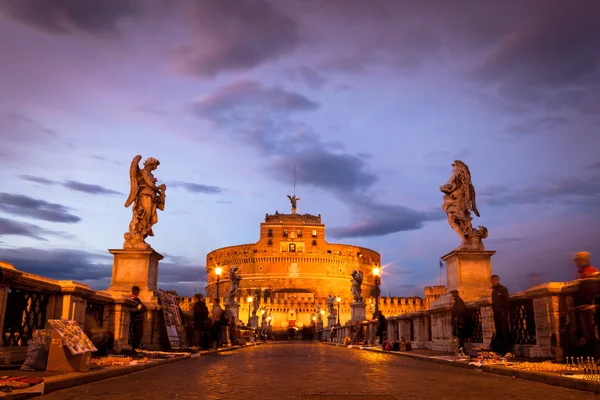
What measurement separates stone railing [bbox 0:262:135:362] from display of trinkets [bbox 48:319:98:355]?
762mm

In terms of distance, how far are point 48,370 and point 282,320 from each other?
3422 inches

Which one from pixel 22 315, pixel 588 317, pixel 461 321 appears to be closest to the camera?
pixel 588 317

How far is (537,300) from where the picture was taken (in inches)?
396

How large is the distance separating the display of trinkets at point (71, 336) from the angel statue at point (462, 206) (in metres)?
9.78

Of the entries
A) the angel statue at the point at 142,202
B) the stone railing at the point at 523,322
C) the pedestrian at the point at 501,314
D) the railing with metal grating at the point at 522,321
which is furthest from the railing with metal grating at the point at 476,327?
the angel statue at the point at 142,202

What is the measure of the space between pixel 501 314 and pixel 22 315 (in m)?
8.91

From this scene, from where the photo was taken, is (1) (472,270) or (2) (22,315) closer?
(2) (22,315)

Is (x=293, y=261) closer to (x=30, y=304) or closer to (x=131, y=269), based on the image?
(x=131, y=269)

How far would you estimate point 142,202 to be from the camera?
15180 millimetres

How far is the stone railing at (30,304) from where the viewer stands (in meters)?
7.77

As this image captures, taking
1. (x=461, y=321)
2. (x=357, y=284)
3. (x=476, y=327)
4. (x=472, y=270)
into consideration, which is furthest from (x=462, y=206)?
(x=357, y=284)

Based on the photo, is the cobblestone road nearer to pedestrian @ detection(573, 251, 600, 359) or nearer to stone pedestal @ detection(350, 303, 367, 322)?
pedestrian @ detection(573, 251, 600, 359)

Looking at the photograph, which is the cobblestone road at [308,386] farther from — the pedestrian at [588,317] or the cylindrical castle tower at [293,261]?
the cylindrical castle tower at [293,261]

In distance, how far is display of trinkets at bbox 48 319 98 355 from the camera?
303 inches
